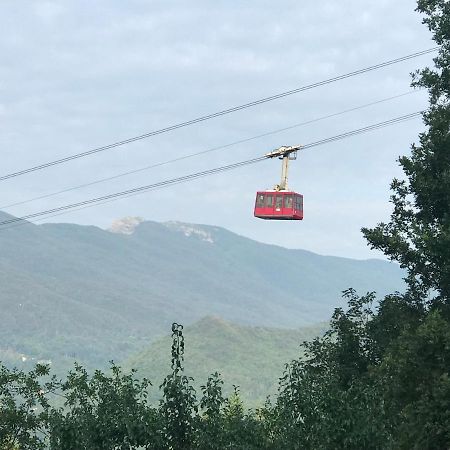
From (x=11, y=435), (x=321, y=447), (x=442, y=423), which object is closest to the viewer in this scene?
(x=321, y=447)

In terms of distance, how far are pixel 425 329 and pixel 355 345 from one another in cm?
1235

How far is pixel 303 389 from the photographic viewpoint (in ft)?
123

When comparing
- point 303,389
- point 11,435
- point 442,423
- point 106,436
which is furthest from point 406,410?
point 11,435

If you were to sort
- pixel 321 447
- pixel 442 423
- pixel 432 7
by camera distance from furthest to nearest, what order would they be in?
1. pixel 432 7
2. pixel 442 423
3. pixel 321 447

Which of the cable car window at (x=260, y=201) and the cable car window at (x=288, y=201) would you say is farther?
the cable car window at (x=260, y=201)

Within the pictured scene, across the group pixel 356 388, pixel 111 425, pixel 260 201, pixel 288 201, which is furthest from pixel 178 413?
pixel 260 201

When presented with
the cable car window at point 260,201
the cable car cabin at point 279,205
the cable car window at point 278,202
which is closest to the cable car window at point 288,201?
the cable car cabin at point 279,205

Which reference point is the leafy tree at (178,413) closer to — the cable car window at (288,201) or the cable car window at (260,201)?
the cable car window at (288,201)

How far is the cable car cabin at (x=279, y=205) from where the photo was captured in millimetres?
49009

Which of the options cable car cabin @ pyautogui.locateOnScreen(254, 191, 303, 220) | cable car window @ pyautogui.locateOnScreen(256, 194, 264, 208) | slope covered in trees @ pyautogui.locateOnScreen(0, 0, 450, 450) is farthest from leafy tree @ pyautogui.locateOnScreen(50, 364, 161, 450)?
cable car window @ pyautogui.locateOnScreen(256, 194, 264, 208)

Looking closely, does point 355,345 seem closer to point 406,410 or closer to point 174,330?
point 406,410

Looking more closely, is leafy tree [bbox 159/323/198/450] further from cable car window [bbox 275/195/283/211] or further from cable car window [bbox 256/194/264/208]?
cable car window [bbox 256/194/264/208]

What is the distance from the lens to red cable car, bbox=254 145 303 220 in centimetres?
4897

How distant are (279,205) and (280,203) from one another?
131 millimetres
